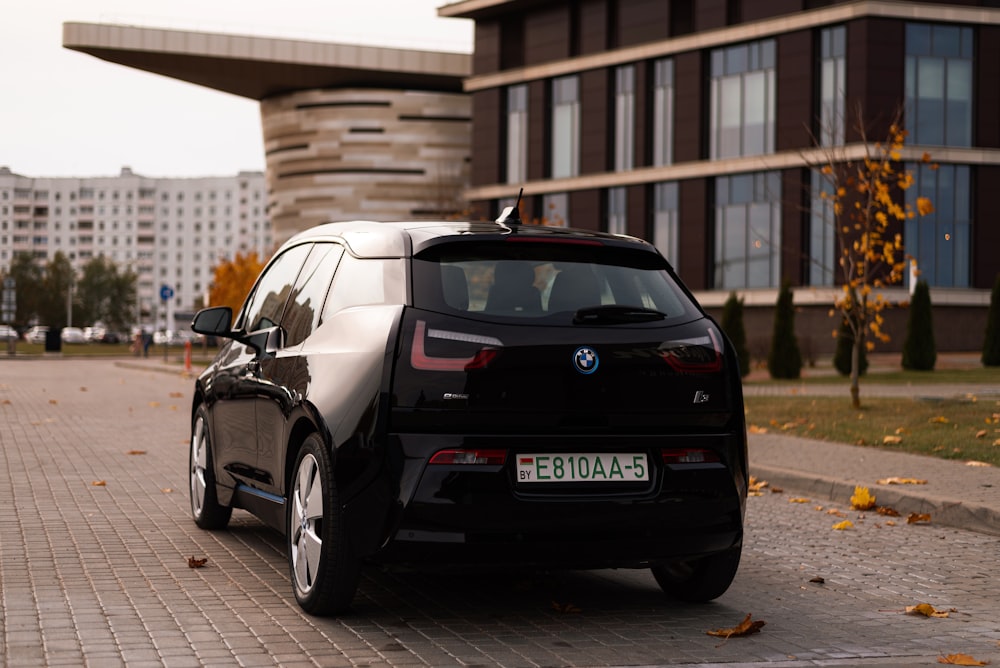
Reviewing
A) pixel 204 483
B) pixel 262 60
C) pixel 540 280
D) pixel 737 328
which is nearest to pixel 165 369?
pixel 737 328

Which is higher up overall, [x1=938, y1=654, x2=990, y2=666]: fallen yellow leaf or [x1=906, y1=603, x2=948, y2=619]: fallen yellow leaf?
[x1=938, y1=654, x2=990, y2=666]: fallen yellow leaf

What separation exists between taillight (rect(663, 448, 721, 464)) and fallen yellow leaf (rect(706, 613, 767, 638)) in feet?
2.17

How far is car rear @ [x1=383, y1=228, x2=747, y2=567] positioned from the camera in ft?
17.2

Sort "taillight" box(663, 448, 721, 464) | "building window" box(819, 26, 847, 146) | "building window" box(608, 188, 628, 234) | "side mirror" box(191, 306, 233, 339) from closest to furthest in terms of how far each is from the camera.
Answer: "taillight" box(663, 448, 721, 464) → "side mirror" box(191, 306, 233, 339) → "building window" box(819, 26, 847, 146) → "building window" box(608, 188, 628, 234)

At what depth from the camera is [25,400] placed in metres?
22.7

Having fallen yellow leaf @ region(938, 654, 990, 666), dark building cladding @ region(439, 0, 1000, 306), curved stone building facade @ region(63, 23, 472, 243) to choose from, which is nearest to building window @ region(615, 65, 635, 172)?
dark building cladding @ region(439, 0, 1000, 306)

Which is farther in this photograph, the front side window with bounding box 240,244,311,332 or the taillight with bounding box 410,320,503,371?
the front side window with bounding box 240,244,311,332

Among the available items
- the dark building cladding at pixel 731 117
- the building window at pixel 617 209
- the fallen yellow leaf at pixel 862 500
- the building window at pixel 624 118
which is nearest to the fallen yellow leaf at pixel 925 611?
the fallen yellow leaf at pixel 862 500

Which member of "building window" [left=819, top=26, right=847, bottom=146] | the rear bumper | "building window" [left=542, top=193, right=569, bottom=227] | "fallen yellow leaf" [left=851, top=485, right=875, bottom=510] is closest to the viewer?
the rear bumper

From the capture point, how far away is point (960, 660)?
16.4 ft

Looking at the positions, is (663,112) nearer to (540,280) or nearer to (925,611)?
(925,611)

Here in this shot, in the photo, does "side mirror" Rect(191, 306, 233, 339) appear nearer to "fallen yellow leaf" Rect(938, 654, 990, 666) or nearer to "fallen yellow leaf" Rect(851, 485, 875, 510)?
"fallen yellow leaf" Rect(938, 654, 990, 666)

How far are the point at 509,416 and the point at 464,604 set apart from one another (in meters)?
1.18

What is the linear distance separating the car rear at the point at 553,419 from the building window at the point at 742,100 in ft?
137
